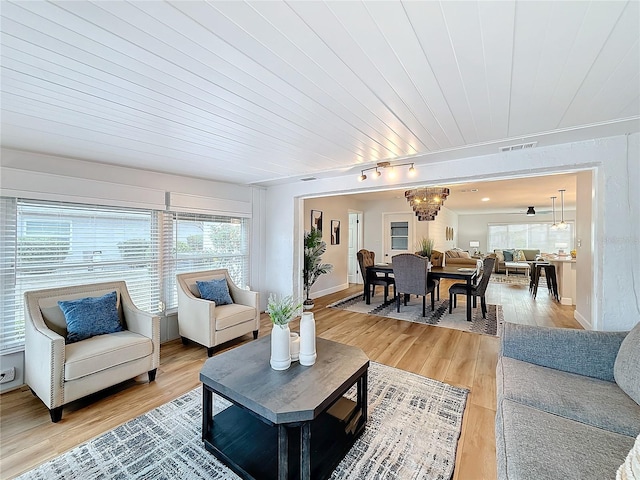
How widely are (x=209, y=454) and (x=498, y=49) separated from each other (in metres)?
2.70

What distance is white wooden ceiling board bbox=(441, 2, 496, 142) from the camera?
3.41 ft

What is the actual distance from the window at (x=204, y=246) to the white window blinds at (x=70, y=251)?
185 millimetres

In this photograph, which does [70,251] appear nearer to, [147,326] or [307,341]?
A: [147,326]

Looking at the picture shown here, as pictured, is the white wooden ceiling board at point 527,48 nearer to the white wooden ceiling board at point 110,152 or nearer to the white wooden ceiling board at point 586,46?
the white wooden ceiling board at point 586,46

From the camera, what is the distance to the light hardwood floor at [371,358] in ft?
5.63

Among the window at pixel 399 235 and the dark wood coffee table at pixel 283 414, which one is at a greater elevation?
the window at pixel 399 235

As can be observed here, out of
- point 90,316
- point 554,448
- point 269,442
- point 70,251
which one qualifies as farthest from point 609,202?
point 70,251

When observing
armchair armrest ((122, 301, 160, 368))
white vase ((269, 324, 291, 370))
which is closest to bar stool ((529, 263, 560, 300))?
white vase ((269, 324, 291, 370))

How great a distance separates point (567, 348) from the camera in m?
1.80

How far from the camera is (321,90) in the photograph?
5.28ft

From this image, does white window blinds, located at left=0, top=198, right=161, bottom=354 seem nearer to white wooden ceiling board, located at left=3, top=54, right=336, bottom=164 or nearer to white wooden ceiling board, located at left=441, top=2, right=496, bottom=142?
white wooden ceiling board, located at left=3, top=54, right=336, bottom=164

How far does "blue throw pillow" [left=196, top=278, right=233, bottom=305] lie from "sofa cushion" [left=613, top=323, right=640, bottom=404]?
11.6 ft

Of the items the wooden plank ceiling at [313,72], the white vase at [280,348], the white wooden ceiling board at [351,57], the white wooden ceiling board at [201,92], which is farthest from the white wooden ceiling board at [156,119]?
the white vase at [280,348]

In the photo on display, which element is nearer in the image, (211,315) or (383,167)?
(211,315)
